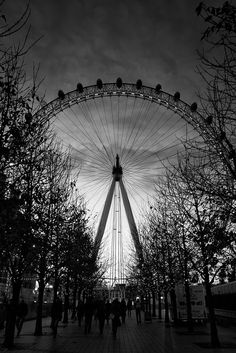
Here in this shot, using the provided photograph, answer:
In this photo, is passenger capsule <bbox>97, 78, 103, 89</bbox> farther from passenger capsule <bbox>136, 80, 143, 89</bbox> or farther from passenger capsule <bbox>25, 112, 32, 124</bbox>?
passenger capsule <bbox>25, 112, 32, 124</bbox>

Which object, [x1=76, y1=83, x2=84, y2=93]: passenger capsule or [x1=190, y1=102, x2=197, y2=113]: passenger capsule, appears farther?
[x1=76, y1=83, x2=84, y2=93]: passenger capsule

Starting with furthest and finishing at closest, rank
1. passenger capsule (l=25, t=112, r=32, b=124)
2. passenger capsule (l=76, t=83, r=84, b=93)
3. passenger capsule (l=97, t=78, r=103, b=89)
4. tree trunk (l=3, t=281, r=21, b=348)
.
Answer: passenger capsule (l=97, t=78, r=103, b=89)
passenger capsule (l=76, t=83, r=84, b=93)
tree trunk (l=3, t=281, r=21, b=348)
passenger capsule (l=25, t=112, r=32, b=124)

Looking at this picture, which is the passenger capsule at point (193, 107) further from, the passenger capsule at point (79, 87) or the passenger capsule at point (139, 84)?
the passenger capsule at point (79, 87)

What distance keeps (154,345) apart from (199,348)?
7.92 ft

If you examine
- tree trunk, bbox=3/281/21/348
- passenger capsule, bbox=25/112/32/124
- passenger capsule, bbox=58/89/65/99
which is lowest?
tree trunk, bbox=3/281/21/348

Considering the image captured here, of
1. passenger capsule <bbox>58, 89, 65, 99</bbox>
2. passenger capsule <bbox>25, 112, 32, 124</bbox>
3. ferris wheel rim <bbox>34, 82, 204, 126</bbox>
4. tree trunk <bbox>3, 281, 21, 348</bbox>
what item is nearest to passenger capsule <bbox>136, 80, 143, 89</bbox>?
ferris wheel rim <bbox>34, 82, 204, 126</bbox>

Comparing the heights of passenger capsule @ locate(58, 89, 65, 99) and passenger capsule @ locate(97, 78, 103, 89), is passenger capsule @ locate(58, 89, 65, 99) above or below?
below

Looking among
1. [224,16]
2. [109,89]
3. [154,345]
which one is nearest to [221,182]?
[224,16]

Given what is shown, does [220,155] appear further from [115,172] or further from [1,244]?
[115,172]

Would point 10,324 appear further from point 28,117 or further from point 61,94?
point 61,94

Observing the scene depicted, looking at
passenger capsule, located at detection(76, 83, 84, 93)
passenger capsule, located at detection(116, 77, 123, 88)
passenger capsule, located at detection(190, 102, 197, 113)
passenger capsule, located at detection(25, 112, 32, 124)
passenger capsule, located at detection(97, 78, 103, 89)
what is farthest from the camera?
passenger capsule, located at detection(116, 77, 123, 88)

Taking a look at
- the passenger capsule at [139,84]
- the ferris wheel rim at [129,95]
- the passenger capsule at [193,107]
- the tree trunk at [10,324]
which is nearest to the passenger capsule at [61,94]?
the ferris wheel rim at [129,95]

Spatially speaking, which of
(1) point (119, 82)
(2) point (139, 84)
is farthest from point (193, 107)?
(1) point (119, 82)

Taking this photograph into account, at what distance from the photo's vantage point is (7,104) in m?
9.05
